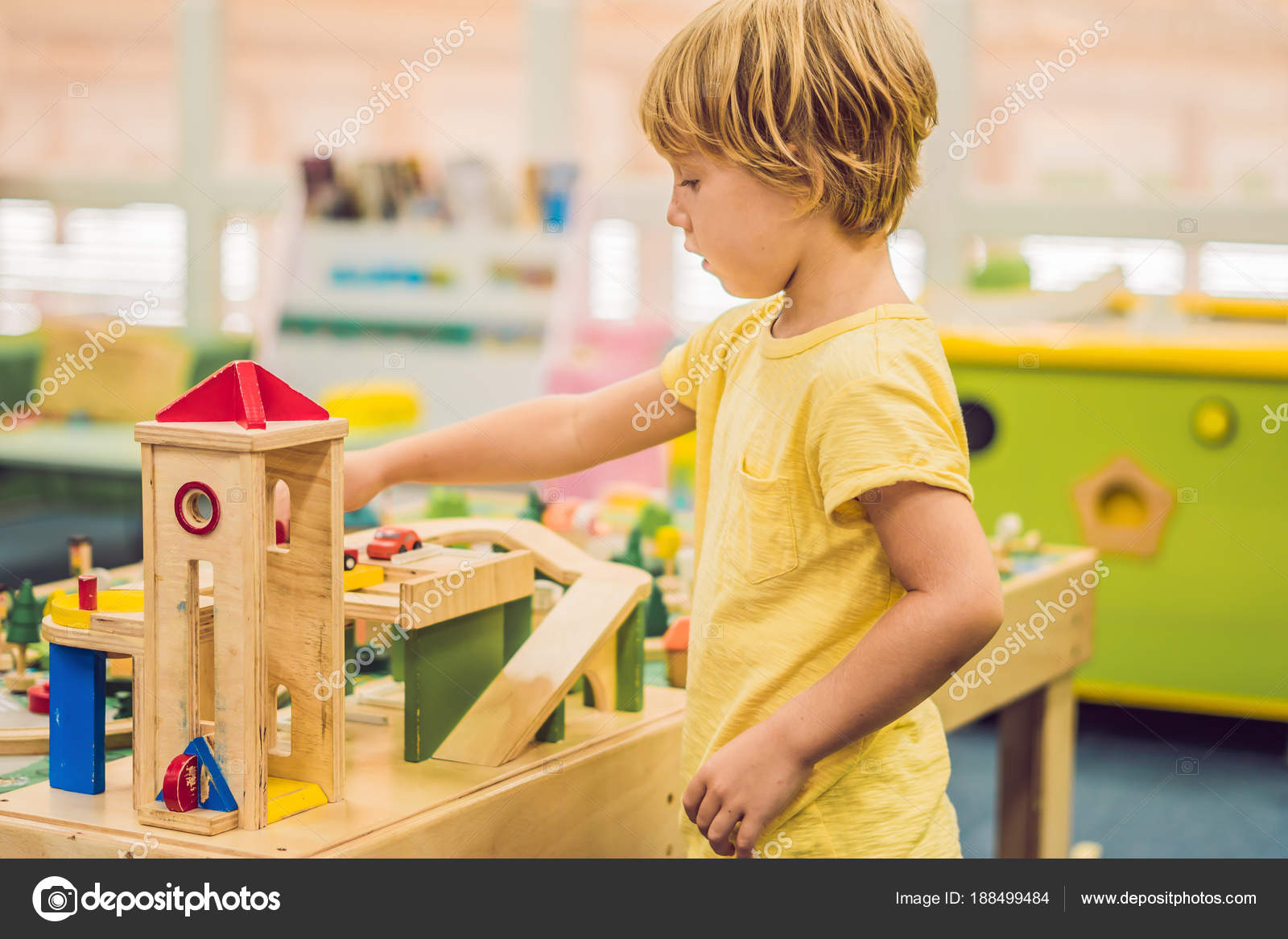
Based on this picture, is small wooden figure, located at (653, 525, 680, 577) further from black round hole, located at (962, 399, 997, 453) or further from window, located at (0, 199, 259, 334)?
window, located at (0, 199, 259, 334)

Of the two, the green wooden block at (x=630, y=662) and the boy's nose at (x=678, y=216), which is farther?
the green wooden block at (x=630, y=662)

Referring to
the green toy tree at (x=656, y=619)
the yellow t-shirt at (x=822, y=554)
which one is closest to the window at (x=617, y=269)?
the green toy tree at (x=656, y=619)

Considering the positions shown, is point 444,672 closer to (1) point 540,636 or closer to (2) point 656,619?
(1) point 540,636

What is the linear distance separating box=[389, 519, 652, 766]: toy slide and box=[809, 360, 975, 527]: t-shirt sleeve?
29 cm

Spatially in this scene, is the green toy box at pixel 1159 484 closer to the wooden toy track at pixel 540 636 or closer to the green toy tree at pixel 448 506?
the green toy tree at pixel 448 506

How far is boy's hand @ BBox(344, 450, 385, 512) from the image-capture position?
100 cm

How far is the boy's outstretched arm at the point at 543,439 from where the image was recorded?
102 cm

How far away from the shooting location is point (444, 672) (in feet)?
3.20

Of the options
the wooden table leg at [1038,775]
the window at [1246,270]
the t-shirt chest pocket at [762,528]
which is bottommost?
the wooden table leg at [1038,775]

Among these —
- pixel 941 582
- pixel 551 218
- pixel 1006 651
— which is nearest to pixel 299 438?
pixel 941 582

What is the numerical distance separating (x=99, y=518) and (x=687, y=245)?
315 centimetres

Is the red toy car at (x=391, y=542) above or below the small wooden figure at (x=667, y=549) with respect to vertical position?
above

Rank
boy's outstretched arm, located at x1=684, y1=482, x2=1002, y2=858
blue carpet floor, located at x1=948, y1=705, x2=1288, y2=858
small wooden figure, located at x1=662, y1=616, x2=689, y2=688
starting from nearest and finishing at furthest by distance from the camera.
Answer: boy's outstretched arm, located at x1=684, y1=482, x2=1002, y2=858
small wooden figure, located at x1=662, y1=616, x2=689, y2=688
blue carpet floor, located at x1=948, y1=705, x2=1288, y2=858

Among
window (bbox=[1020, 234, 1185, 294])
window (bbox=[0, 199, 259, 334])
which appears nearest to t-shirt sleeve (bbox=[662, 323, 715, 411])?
window (bbox=[1020, 234, 1185, 294])
